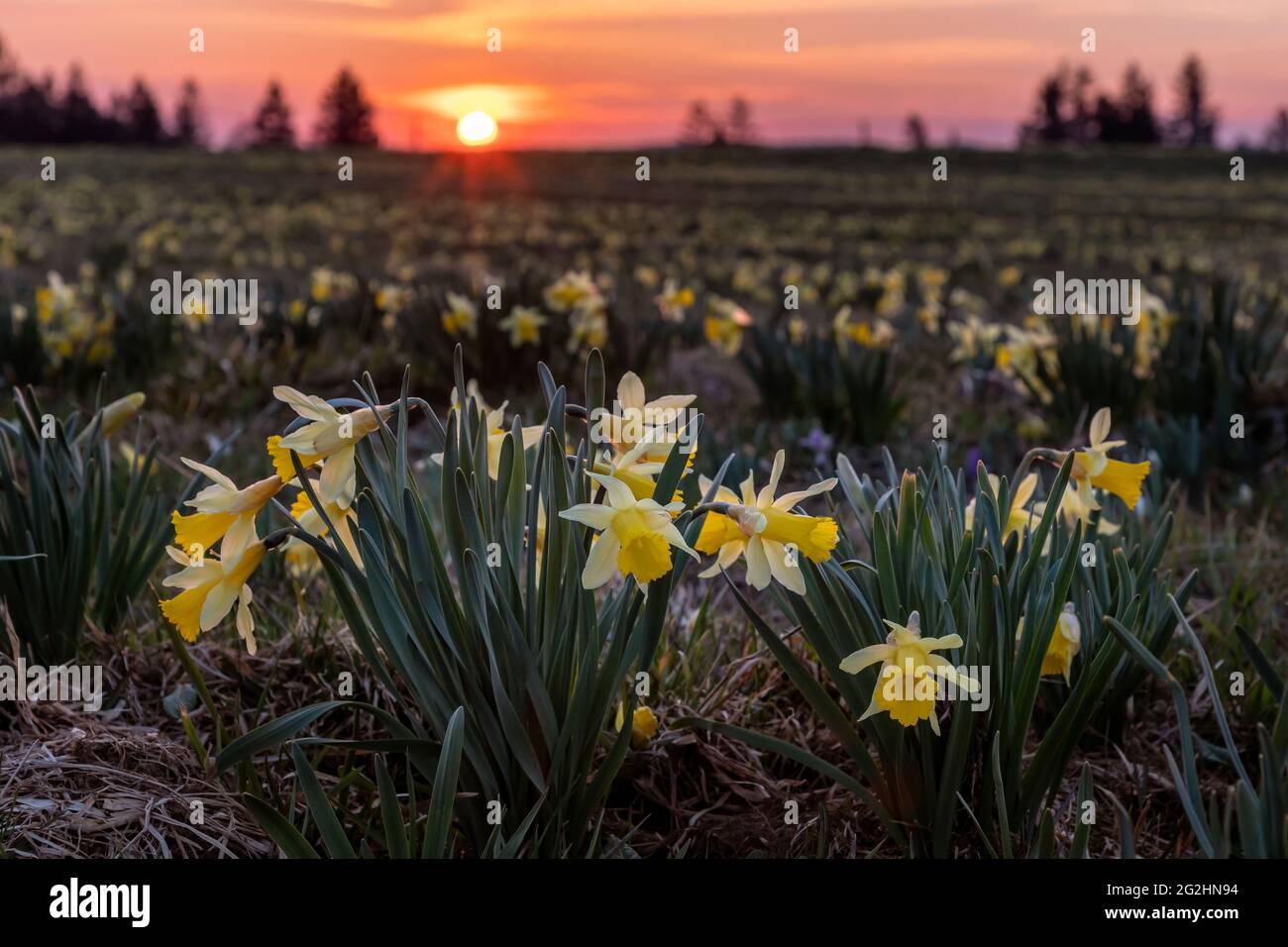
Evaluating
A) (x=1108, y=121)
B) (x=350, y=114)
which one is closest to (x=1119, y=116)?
(x=1108, y=121)

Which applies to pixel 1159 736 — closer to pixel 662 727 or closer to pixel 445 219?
pixel 662 727

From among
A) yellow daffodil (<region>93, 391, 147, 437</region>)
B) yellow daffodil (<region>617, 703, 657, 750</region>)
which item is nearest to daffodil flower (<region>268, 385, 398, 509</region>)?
yellow daffodil (<region>617, 703, 657, 750</region>)

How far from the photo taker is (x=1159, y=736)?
93.5 inches

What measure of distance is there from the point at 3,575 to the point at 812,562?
5.09 feet

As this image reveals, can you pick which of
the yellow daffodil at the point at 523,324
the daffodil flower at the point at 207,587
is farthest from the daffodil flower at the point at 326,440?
the yellow daffodil at the point at 523,324

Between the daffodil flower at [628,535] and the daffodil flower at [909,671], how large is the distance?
32cm

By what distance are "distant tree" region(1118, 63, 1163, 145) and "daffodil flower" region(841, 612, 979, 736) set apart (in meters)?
56.8

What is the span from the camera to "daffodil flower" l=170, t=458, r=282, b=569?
1.61 metres

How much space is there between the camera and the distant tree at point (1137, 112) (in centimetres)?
5305

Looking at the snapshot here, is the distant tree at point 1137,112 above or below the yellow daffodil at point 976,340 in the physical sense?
above

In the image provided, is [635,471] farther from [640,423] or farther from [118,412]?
[118,412]

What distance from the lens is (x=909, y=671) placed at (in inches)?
63.2

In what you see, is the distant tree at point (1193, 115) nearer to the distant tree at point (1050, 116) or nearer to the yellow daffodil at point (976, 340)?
the distant tree at point (1050, 116)

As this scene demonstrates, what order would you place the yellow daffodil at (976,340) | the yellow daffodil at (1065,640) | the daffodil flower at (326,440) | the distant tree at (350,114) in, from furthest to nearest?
the distant tree at (350,114)
the yellow daffodil at (976,340)
the yellow daffodil at (1065,640)
the daffodil flower at (326,440)
